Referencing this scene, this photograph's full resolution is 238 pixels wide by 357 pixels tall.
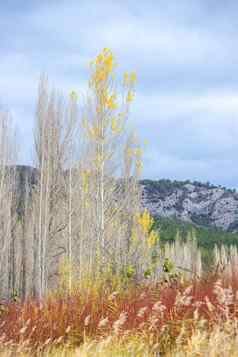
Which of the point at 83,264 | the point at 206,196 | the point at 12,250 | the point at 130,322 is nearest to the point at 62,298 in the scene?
the point at 130,322

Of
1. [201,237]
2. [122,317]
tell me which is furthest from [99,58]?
[201,237]

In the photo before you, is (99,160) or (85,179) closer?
(99,160)

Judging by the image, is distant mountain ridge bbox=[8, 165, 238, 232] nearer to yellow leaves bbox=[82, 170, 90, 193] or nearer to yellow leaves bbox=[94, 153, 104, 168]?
yellow leaves bbox=[82, 170, 90, 193]

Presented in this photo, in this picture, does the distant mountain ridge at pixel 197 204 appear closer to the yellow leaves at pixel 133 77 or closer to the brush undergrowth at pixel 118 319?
the yellow leaves at pixel 133 77

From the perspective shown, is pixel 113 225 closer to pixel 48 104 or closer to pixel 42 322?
pixel 48 104

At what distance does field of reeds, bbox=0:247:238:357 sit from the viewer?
268 inches

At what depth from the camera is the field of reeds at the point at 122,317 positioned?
268 inches

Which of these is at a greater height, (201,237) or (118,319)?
(118,319)

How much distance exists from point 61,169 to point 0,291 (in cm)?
700

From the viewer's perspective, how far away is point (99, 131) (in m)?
17.7

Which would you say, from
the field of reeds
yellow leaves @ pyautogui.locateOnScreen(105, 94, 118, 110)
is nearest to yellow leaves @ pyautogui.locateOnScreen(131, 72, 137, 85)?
yellow leaves @ pyautogui.locateOnScreen(105, 94, 118, 110)

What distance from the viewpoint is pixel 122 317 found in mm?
6633

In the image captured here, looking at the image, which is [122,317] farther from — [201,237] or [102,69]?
[201,237]

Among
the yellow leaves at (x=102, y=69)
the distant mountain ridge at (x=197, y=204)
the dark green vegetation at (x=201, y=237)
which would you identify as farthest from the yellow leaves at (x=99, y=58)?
the distant mountain ridge at (x=197, y=204)
